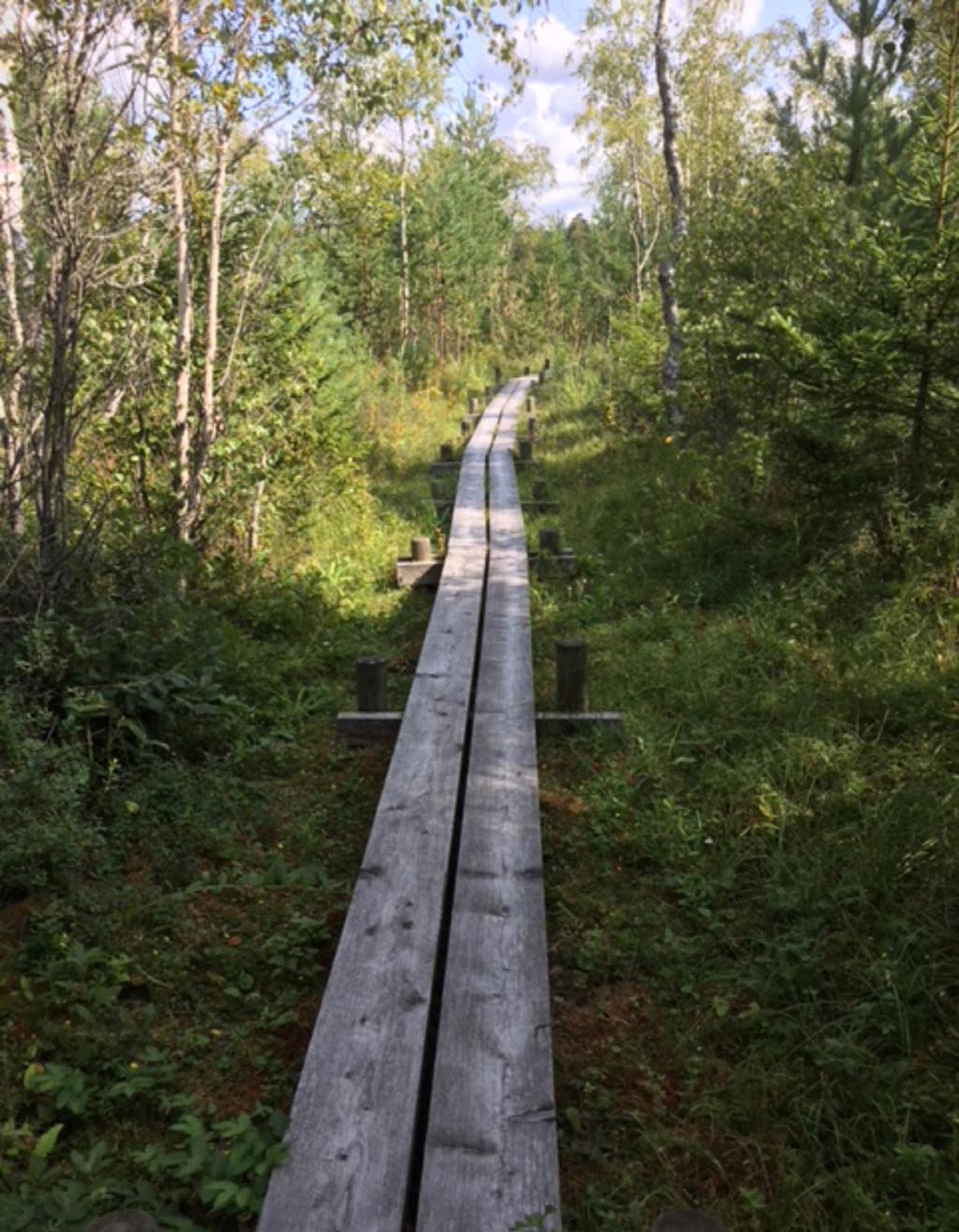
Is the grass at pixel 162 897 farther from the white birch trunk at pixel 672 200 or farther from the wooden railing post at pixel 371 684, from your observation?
the white birch trunk at pixel 672 200

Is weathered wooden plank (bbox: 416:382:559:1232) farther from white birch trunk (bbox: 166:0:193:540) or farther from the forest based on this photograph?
white birch trunk (bbox: 166:0:193:540)

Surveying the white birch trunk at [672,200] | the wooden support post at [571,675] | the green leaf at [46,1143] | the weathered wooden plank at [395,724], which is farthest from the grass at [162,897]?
the white birch trunk at [672,200]

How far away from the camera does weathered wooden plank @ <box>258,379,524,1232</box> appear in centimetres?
203

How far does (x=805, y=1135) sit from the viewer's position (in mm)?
2477

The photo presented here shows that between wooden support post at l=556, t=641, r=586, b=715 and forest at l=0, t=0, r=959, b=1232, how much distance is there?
0.30 metres

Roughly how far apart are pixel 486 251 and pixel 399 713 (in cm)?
2745

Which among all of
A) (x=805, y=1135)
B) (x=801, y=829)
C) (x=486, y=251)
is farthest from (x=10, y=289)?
(x=486, y=251)

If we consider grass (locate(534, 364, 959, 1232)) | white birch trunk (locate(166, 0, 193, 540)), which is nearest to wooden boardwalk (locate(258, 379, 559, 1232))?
grass (locate(534, 364, 959, 1232))

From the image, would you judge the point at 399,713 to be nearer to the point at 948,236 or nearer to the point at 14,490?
the point at 14,490

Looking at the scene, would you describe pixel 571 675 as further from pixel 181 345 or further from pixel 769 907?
pixel 181 345

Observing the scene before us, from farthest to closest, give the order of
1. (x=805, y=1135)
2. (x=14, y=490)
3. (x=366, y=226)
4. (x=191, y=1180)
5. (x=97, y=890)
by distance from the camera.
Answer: (x=366, y=226), (x=14, y=490), (x=97, y=890), (x=805, y=1135), (x=191, y=1180)

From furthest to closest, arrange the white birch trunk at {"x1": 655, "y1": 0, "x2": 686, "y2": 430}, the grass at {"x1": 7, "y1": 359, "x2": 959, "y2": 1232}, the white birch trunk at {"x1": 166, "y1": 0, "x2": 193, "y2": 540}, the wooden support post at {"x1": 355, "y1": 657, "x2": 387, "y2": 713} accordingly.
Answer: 1. the white birch trunk at {"x1": 655, "y1": 0, "x2": 686, "y2": 430}
2. the white birch trunk at {"x1": 166, "y1": 0, "x2": 193, "y2": 540}
3. the wooden support post at {"x1": 355, "y1": 657, "x2": 387, "y2": 713}
4. the grass at {"x1": 7, "y1": 359, "x2": 959, "y2": 1232}

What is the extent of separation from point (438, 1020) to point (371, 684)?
2499mm

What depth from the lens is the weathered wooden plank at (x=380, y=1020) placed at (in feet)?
6.67
